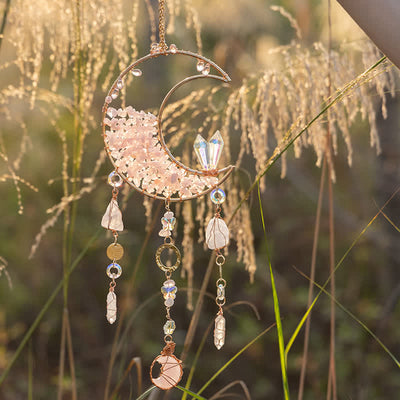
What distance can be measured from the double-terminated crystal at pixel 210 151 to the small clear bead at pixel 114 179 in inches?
3.9

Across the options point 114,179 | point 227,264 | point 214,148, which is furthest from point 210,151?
point 227,264

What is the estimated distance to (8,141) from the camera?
2381mm

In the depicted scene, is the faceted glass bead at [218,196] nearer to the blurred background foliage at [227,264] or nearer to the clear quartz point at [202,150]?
the clear quartz point at [202,150]

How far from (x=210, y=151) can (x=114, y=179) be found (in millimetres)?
119

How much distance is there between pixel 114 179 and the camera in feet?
1.92

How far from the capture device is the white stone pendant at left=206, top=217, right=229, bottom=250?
0.58 metres

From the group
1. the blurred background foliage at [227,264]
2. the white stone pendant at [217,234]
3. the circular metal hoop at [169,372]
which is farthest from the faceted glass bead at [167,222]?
the blurred background foliage at [227,264]

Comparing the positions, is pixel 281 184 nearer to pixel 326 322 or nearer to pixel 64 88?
pixel 326 322

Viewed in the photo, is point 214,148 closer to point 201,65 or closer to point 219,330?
point 201,65

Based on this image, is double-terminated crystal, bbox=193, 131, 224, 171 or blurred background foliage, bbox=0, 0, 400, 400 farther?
blurred background foliage, bbox=0, 0, 400, 400

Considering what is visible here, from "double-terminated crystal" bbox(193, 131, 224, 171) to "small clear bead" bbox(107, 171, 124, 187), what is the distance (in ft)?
0.32

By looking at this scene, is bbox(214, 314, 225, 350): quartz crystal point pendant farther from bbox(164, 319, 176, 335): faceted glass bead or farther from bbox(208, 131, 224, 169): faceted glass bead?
bbox(208, 131, 224, 169): faceted glass bead

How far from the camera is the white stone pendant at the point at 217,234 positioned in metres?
0.58

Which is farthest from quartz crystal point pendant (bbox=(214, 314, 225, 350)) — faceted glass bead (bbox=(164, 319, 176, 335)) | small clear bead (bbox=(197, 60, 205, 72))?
small clear bead (bbox=(197, 60, 205, 72))
